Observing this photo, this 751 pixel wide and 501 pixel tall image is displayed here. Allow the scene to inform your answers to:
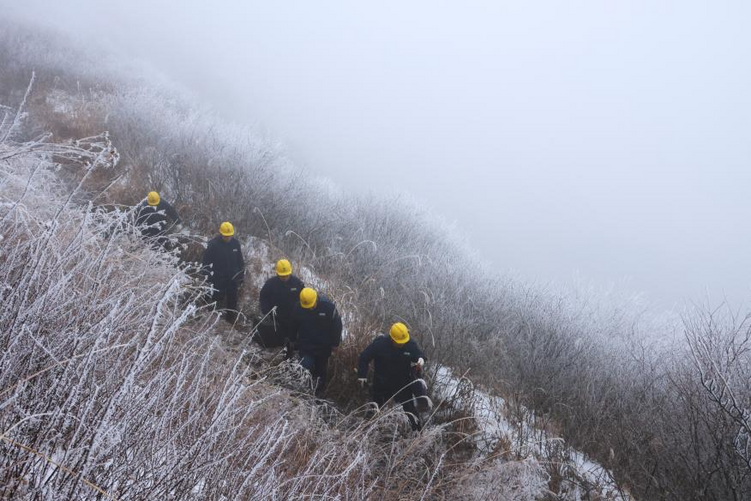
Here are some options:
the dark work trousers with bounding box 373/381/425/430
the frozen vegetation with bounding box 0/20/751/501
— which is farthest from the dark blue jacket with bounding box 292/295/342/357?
the dark work trousers with bounding box 373/381/425/430

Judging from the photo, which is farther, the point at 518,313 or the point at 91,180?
the point at 91,180

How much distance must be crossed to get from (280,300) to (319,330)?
0.85 metres

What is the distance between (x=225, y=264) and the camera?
556 cm

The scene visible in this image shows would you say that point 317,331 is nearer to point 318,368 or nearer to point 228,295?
point 318,368

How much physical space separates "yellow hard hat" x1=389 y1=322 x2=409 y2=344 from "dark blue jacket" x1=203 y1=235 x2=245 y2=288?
264cm

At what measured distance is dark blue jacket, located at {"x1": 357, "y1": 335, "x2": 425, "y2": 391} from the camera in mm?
4117

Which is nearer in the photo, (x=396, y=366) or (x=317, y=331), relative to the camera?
(x=396, y=366)

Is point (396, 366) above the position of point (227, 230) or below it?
above

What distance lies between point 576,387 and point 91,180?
29.1ft

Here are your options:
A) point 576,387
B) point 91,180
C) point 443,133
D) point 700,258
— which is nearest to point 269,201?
point 91,180

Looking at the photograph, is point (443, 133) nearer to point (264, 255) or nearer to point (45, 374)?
point (264, 255)

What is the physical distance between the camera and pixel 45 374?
137 centimetres

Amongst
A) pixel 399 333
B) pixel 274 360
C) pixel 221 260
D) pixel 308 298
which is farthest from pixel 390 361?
pixel 221 260

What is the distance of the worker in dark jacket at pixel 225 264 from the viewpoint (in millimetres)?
5488
